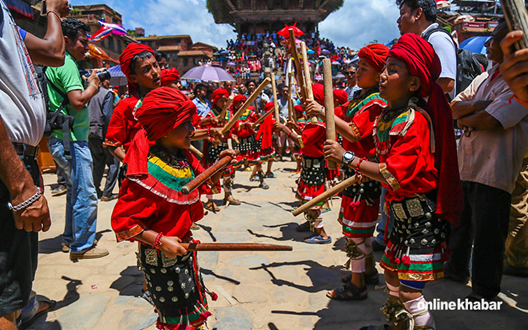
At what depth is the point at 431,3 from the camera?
3389 millimetres

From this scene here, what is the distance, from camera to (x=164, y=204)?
2086 mm

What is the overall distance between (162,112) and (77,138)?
246cm

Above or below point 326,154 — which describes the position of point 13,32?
above

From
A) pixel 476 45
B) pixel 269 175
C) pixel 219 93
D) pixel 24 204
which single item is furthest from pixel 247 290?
pixel 476 45

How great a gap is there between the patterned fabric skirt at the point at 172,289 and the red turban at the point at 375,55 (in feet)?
7.41

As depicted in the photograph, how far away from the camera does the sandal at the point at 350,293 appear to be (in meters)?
3.11

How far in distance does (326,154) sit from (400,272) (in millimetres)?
921

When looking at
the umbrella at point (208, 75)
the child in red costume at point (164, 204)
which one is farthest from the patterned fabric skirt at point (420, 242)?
the umbrella at point (208, 75)

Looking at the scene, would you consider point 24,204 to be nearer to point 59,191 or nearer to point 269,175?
point 59,191

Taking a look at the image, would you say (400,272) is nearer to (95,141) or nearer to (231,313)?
A: (231,313)

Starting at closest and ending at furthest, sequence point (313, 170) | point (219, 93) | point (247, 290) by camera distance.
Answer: point (247, 290) < point (313, 170) < point (219, 93)

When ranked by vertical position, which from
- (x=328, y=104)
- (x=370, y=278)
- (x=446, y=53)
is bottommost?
(x=370, y=278)

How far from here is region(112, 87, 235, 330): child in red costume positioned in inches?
77.9

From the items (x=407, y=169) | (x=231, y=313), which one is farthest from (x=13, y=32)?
(x=231, y=313)
